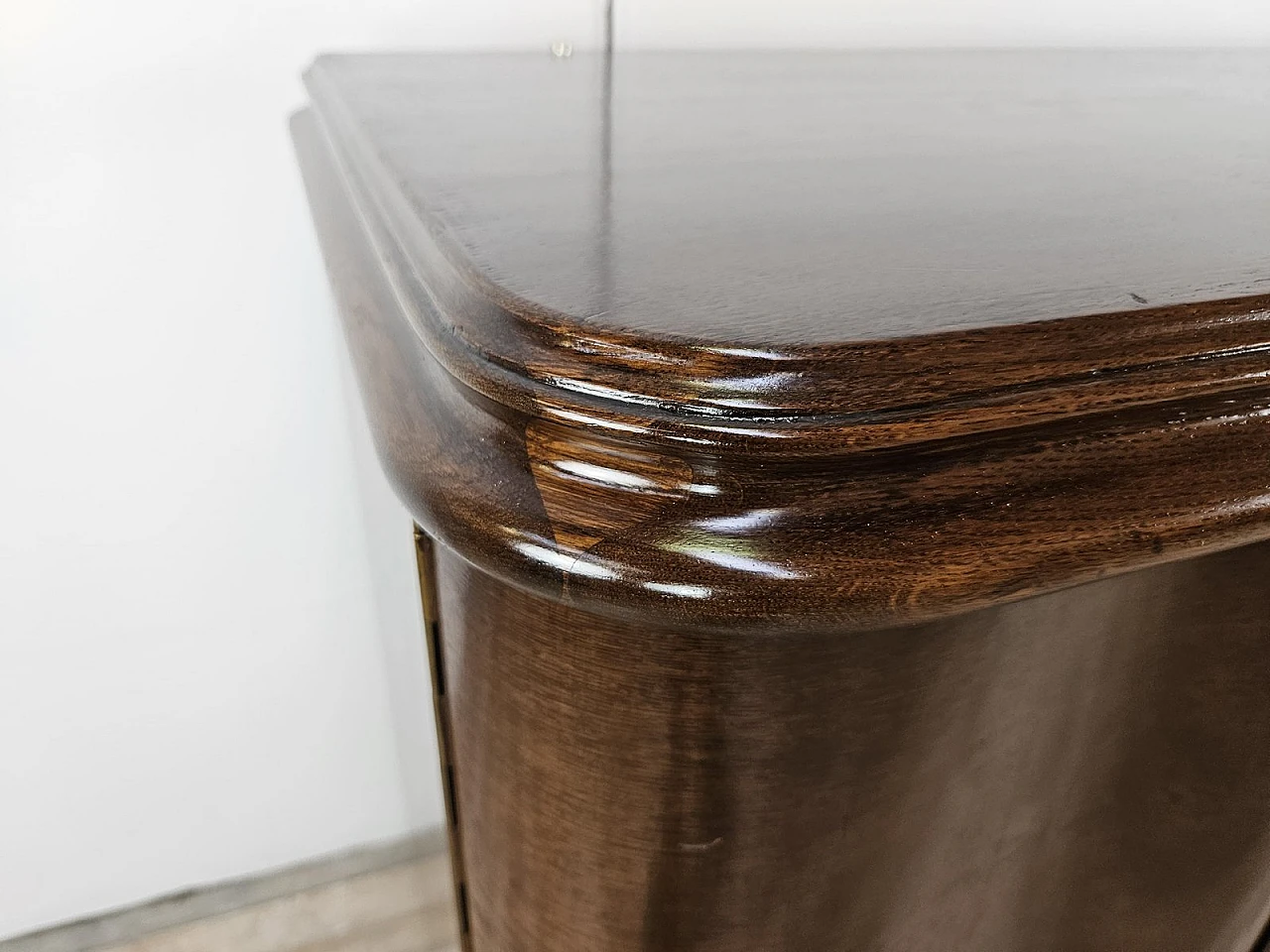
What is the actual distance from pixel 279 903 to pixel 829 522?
104 cm

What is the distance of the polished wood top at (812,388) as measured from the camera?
0.22m

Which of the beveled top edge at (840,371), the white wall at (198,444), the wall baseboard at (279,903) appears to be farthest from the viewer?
the wall baseboard at (279,903)

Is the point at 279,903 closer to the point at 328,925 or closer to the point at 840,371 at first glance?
the point at 328,925

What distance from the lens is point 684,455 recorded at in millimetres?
216

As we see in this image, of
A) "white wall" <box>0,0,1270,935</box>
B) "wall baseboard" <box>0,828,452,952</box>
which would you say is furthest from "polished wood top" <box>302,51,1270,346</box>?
"wall baseboard" <box>0,828,452,952</box>

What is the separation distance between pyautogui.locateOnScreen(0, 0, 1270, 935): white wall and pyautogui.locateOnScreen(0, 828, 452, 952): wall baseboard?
0.02 m

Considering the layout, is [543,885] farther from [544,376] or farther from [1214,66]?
[1214,66]

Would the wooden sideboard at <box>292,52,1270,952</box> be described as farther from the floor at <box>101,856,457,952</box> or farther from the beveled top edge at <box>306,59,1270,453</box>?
the floor at <box>101,856,457,952</box>

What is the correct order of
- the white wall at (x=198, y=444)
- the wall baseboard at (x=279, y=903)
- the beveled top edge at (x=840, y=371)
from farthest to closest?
the wall baseboard at (x=279, y=903)
the white wall at (x=198, y=444)
the beveled top edge at (x=840, y=371)

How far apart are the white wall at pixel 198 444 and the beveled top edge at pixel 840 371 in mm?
307

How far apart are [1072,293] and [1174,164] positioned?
0.21m

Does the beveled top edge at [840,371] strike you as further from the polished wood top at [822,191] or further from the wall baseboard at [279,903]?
→ the wall baseboard at [279,903]

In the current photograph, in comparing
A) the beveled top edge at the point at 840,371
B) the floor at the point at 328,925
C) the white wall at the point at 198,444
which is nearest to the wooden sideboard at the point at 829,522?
the beveled top edge at the point at 840,371

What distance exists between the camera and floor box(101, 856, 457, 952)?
3.27 feet
